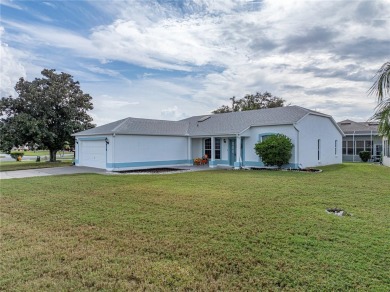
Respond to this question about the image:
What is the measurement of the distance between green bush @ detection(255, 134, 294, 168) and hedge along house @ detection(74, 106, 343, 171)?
0.62 m

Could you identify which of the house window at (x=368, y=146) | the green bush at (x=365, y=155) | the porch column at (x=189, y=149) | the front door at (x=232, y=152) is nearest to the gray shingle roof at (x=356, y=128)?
the house window at (x=368, y=146)

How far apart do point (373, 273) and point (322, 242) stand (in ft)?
3.93

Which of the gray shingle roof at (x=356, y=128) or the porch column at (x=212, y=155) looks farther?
the gray shingle roof at (x=356, y=128)

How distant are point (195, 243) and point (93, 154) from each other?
1838 cm

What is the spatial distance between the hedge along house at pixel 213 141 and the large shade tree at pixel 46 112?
4961 mm

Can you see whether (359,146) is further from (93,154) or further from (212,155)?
(93,154)

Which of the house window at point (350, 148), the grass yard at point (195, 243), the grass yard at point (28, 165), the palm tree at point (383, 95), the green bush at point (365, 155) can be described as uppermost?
the palm tree at point (383, 95)

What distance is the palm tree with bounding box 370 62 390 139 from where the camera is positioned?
328cm

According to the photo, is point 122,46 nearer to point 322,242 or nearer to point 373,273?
point 322,242

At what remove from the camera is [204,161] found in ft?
77.6

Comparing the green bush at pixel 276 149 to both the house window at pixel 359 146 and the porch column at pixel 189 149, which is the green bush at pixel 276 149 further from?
the house window at pixel 359 146

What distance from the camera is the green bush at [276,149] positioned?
18500 millimetres

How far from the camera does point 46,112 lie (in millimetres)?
26531

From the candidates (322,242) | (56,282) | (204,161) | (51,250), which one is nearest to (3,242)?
(51,250)
